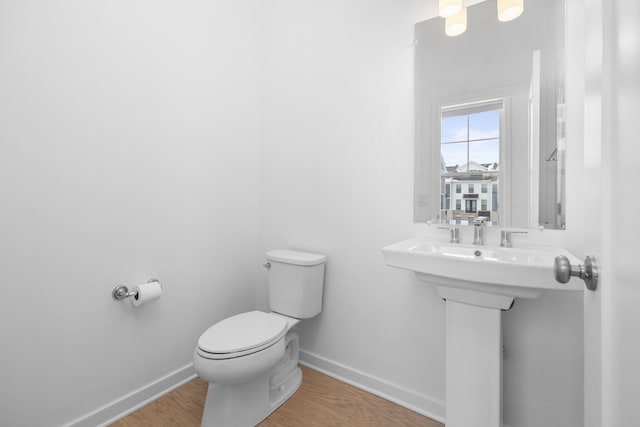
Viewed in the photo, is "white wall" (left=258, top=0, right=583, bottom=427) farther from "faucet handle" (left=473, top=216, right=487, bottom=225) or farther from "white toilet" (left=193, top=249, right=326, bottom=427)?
"white toilet" (left=193, top=249, right=326, bottom=427)

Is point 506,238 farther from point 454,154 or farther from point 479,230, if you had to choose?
point 454,154

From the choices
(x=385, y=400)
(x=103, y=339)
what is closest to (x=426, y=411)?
(x=385, y=400)

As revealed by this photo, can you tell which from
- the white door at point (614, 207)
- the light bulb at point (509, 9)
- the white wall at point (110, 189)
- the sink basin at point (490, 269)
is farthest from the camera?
the light bulb at point (509, 9)

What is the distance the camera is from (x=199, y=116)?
1812 mm

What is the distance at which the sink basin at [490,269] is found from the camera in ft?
3.11

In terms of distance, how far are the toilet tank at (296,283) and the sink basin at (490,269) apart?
0.63 meters

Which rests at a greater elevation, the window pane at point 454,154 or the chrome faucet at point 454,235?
the window pane at point 454,154

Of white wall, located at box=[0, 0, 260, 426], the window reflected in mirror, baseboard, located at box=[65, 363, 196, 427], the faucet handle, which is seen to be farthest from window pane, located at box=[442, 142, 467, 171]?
baseboard, located at box=[65, 363, 196, 427]

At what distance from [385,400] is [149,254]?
151 centimetres

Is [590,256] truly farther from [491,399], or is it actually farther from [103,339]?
[103,339]

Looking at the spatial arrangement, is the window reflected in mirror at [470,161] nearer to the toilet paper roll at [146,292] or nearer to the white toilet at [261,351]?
the white toilet at [261,351]

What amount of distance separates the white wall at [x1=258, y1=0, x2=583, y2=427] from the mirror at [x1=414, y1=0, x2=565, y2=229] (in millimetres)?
86

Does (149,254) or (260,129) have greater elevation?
(260,129)

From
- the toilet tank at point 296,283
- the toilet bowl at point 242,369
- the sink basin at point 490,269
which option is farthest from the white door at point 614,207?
the toilet tank at point 296,283
